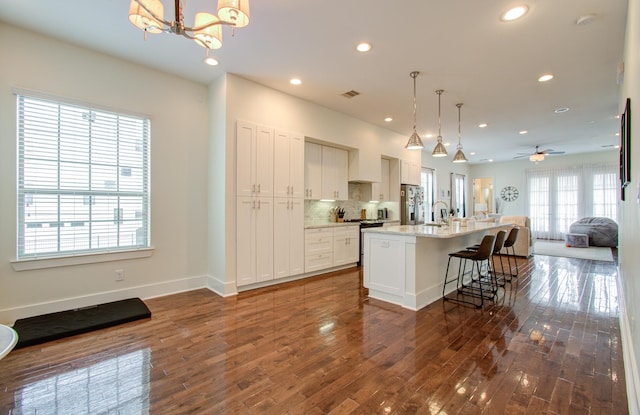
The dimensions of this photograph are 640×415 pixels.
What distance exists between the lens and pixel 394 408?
1787 millimetres

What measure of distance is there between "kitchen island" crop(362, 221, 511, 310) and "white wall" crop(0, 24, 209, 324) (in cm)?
247

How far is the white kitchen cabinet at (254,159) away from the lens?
13.3ft

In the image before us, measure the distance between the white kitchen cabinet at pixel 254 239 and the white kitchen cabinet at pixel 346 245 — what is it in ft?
4.73

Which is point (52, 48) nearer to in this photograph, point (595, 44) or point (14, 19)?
point (14, 19)

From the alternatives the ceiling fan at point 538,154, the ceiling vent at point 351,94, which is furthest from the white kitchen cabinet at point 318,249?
the ceiling fan at point 538,154

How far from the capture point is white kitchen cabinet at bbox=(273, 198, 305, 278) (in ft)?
14.7

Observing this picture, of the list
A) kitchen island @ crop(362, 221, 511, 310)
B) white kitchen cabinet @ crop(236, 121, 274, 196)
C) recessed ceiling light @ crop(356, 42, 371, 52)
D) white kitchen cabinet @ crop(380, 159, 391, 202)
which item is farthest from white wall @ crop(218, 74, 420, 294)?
kitchen island @ crop(362, 221, 511, 310)

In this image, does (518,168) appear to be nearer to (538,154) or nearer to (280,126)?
(538,154)

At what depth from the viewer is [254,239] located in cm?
421

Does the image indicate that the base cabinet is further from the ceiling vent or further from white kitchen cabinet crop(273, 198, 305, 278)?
the ceiling vent

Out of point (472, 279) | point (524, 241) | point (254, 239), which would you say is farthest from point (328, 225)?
point (524, 241)

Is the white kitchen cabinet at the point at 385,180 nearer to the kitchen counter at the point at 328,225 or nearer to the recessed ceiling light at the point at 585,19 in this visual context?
the kitchen counter at the point at 328,225

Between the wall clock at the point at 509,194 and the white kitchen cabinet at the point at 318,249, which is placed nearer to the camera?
the white kitchen cabinet at the point at 318,249

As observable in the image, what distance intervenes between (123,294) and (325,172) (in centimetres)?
365
